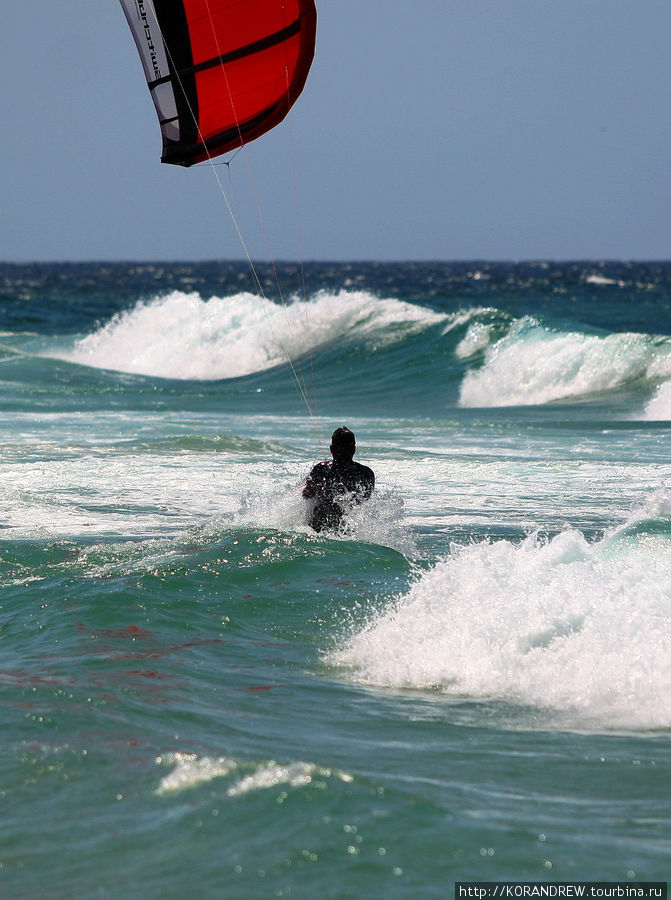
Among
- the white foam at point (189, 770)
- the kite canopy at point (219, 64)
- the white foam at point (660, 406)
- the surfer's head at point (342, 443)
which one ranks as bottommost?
the white foam at point (189, 770)

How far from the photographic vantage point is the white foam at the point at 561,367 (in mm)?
23391

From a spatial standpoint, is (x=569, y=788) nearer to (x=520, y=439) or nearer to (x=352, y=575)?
(x=352, y=575)

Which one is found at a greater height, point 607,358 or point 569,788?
point 607,358

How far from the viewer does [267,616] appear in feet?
23.3

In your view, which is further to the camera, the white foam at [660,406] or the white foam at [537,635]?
the white foam at [660,406]

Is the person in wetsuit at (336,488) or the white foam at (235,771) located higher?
the person in wetsuit at (336,488)

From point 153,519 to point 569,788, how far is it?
6.35m

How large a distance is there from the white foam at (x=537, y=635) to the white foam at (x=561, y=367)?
647 inches

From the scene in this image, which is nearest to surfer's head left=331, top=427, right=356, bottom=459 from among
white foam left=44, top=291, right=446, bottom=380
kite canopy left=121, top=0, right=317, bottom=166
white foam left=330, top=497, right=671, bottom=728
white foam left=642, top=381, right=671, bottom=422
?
white foam left=330, top=497, right=671, bottom=728

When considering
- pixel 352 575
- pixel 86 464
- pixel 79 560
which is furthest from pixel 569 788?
pixel 86 464

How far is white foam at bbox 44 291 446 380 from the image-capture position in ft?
102

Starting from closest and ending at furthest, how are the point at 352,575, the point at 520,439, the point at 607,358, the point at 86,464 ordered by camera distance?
1. the point at 352,575
2. the point at 86,464
3. the point at 520,439
4. the point at 607,358

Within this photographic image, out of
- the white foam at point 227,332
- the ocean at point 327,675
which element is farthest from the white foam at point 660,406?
the white foam at point 227,332

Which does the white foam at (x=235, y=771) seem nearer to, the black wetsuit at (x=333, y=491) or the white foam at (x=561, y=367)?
the black wetsuit at (x=333, y=491)
